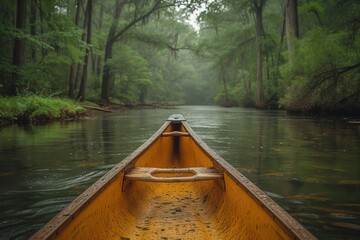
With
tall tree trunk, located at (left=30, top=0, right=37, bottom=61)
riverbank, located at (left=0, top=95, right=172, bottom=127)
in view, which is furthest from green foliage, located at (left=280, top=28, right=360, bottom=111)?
tall tree trunk, located at (left=30, top=0, right=37, bottom=61)

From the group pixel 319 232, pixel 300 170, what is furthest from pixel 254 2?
pixel 319 232

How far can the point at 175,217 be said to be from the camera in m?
2.80

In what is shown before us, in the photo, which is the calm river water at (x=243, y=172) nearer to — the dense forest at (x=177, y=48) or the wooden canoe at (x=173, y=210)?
the wooden canoe at (x=173, y=210)

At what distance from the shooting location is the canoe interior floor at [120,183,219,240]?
240 cm

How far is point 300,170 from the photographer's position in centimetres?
468

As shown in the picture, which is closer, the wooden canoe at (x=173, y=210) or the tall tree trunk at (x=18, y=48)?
the wooden canoe at (x=173, y=210)

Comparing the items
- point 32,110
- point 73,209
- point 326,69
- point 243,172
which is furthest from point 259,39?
point 73,209

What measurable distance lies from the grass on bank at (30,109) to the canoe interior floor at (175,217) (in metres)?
9.48

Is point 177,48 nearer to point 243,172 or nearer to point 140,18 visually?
point 140,18

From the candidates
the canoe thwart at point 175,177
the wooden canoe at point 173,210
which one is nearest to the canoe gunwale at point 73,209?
the wooden canoe at point 173,210

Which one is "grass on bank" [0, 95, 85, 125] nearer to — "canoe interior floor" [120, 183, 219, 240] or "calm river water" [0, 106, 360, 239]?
Answer: "calm river water" [0, 106, 360, 239]

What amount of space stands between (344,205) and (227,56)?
2949 cm

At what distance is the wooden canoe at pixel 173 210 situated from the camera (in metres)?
1.71

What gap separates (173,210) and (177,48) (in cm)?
2825
